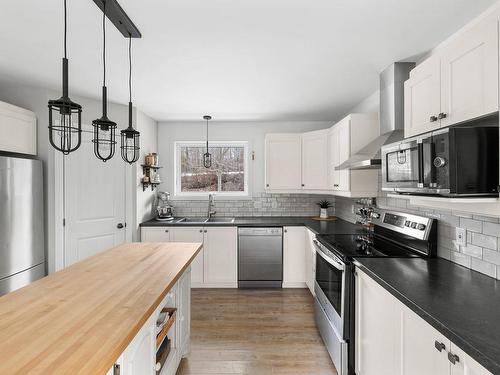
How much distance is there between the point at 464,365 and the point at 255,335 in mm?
1872

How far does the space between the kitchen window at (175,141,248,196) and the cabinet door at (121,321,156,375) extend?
119 inches

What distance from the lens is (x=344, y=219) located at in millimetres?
3746

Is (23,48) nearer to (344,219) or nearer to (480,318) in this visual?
(480,318)

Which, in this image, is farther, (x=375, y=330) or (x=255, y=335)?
(x=255, y=335)

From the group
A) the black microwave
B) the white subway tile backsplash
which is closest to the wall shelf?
the black microwave

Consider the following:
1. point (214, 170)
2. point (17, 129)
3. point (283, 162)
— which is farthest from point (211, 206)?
point (17, 129)

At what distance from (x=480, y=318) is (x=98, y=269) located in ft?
6.43

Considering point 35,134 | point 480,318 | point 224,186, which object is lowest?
point 480,318

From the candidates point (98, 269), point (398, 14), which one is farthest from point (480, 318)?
point (98, 269)

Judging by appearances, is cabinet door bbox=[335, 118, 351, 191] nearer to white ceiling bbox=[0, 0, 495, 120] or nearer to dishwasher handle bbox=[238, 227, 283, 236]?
white ceiling bbox=[0, 0, 495, 120]

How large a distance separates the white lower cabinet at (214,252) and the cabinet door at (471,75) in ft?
8.90

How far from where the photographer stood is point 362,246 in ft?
7.01

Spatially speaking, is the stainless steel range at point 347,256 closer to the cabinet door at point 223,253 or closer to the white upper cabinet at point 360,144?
the white upper cabinet at point 360,144

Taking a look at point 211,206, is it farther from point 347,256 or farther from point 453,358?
point 453,358
